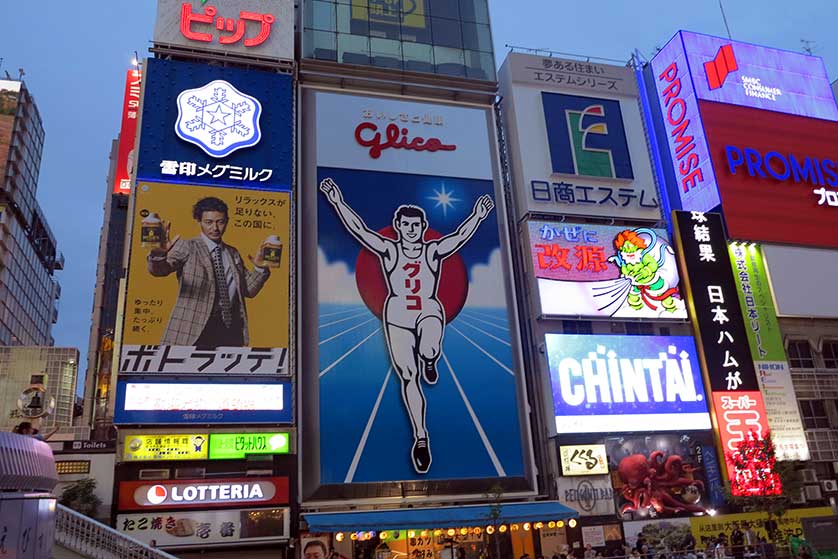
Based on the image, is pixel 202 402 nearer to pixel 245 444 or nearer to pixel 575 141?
pixel 245 444

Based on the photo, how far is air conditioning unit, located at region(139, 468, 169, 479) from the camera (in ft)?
73.5

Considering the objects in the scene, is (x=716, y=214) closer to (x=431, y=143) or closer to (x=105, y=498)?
(x=431, y=143)

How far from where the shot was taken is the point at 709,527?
2673 centimetres

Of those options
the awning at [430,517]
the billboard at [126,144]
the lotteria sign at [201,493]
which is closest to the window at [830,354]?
the awning at [430,517]

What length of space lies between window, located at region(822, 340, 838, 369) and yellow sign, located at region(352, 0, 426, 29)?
77.9ft

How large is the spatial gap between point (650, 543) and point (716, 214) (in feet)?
50.3

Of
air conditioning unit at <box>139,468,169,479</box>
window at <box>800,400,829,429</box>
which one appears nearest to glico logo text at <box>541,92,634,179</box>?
window at <box>800,400,829,429</box>

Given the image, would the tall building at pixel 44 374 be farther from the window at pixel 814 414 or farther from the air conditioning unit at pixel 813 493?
the window at pixel 814 414

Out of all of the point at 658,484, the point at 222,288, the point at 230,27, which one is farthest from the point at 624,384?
the point at 230,27

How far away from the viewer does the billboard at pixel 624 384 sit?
27344 mm

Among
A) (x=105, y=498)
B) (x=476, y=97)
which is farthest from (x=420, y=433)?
(x=476, y=97)

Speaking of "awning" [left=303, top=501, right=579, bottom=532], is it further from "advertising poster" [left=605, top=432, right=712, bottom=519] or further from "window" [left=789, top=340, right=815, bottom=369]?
"window" [left=789, top=340, right=815, bottom=369]

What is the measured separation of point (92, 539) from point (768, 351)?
88.8 ft

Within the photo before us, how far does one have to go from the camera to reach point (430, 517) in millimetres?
22859
